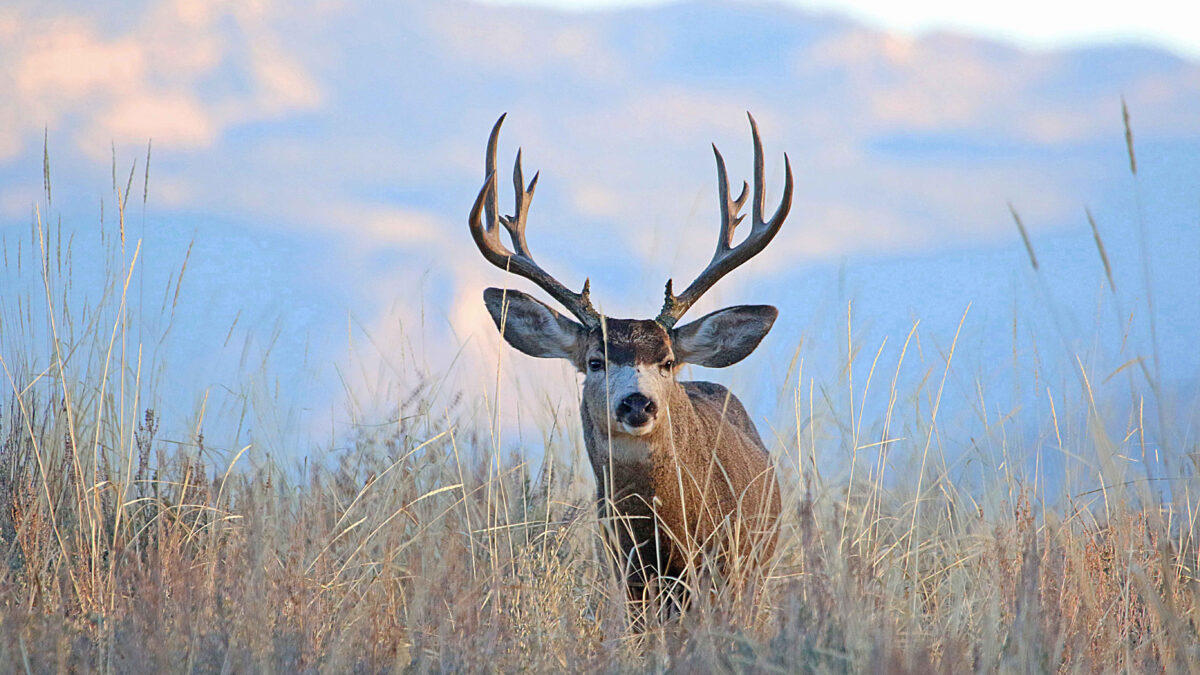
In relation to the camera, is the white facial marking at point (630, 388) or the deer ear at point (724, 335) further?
the deer ear at point (724, 335)

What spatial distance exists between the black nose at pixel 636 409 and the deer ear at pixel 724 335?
→ 771 millimetres

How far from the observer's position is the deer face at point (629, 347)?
510 centimetres

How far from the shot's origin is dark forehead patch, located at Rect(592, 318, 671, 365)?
5320mm

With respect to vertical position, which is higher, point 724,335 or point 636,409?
point 724,335

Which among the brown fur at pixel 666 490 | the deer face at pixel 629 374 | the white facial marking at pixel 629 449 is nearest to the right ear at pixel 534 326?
the deer face at pixel 629 374

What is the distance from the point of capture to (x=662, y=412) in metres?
5.24

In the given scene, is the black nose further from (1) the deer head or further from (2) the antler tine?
(2) the antler tine

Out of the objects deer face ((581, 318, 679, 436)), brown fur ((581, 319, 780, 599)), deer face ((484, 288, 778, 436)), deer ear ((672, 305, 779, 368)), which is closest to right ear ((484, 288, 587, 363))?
deer face ((484, 288, 778, 436))

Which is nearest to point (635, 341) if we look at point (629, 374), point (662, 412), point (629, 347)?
point (629, 347)

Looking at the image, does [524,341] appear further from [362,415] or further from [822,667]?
[822,667]

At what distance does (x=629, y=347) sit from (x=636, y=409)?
413 millimetres

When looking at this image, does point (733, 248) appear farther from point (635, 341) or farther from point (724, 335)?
point (635, 341)

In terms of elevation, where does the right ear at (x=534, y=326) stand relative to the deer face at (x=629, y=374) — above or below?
above

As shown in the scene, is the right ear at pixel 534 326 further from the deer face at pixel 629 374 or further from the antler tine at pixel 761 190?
the antler tine at pixel 761 190
